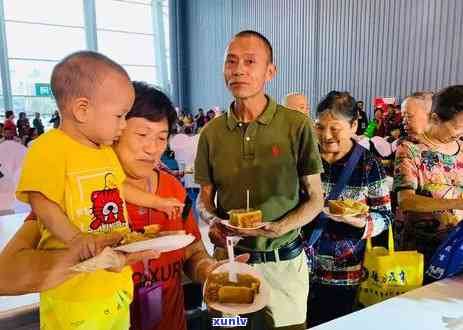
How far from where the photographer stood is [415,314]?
1262 mm

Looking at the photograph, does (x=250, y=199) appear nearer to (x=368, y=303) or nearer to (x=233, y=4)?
(x=368, y=303)

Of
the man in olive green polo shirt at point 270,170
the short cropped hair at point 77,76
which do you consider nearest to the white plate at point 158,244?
the short cropped hair at point 77,76

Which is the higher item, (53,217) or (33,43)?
(33,43)

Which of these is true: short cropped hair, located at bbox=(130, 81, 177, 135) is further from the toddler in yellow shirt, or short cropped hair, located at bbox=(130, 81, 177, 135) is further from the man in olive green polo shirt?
the man in olive green polo shirt

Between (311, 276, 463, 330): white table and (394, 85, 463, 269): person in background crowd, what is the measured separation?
1.76 ft

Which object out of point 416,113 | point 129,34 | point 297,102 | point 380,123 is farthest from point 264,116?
point 129,34

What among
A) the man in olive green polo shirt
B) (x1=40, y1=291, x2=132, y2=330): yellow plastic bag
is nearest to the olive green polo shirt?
the man in olive green polo shirt

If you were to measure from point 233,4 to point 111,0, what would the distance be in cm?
447

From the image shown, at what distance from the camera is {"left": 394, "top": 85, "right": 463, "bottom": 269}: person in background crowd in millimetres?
1893

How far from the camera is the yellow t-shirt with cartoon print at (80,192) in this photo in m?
0.88

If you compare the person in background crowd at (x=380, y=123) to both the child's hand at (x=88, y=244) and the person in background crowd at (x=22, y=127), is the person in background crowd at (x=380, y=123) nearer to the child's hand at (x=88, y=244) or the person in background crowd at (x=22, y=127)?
the child's hand at (x=88, y=244)

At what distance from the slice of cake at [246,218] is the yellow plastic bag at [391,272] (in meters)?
0.61

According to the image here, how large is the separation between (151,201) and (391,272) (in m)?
1.10

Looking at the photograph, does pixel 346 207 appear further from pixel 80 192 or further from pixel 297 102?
pixel 297 102
